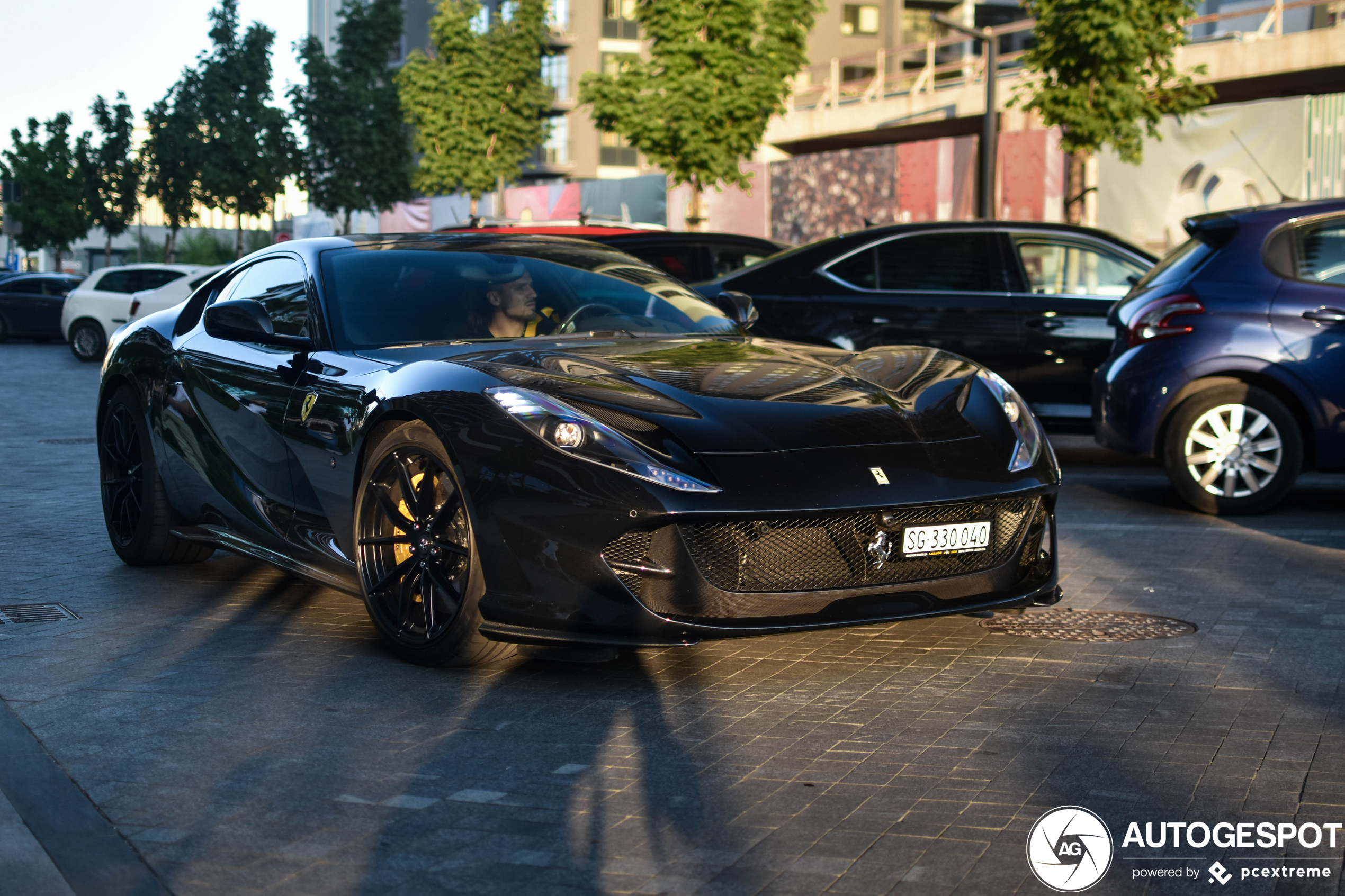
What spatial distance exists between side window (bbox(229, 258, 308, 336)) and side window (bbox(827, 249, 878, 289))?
5086mm

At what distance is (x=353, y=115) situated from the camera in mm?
50000

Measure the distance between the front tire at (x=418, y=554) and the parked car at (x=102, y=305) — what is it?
22978 millimetres

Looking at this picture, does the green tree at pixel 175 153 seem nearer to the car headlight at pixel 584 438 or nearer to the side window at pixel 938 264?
the side window at pixel 938 264

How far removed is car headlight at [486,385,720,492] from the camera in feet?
14.0

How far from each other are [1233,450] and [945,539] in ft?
14.6

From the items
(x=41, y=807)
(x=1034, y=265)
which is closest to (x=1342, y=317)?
(x=1034, y=265)

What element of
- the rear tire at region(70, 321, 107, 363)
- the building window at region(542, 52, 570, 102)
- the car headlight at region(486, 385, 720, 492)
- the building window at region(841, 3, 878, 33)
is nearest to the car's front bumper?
the car headlight at region(486, 385, 720, 492)

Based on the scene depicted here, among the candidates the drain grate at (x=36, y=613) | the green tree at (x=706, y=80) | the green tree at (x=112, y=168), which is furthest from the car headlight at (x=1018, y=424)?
the green tree at (x=112, y=168)

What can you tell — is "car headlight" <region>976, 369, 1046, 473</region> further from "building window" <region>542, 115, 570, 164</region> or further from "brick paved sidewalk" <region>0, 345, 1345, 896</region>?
"building window" <region>542, 115, 570, 164</region>

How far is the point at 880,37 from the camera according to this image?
65.8 m

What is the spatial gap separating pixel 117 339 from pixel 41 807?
3931 mm

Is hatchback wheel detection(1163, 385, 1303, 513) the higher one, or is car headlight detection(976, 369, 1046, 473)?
car headlight detection(976, 369, 1046, 473)

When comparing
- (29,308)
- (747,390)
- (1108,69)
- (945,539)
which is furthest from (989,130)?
(29,308)

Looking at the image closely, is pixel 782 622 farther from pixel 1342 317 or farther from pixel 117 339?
pixel 1342 317
